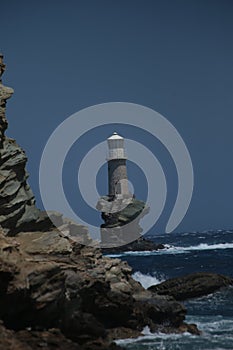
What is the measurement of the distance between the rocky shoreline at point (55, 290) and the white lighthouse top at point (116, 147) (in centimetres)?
3130

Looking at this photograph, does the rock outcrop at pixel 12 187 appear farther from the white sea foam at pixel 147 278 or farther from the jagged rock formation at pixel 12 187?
the white sea foam at pixel 147 278

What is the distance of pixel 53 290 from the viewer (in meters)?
10.7

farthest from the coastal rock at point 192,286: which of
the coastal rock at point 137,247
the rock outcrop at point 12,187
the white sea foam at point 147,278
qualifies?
the coastal rock at point 137,247

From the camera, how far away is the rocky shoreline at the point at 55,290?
33.9 ft

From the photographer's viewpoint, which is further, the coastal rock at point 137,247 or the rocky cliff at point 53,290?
the coastal rock at point 137,247

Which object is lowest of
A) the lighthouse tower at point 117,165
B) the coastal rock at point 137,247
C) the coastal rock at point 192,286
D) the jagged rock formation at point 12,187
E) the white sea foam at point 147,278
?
the white sea foam at point 147,278

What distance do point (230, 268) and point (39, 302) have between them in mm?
26422

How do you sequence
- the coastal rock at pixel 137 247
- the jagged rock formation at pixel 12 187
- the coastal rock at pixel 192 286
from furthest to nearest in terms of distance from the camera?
the coastal rock at pixel 137 247, the coastal rock at pixel 192 286, the jagged rock formation at pixel 12 187

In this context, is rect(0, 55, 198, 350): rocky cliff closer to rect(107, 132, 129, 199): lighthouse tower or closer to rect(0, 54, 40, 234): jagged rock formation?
rect(0, 54, 40, 234): jagged rock formation

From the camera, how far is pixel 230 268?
35344 mm

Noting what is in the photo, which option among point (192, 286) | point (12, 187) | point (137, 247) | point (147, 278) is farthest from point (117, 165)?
point (12, 187)

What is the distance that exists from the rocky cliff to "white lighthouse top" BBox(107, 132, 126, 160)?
31.4 metres

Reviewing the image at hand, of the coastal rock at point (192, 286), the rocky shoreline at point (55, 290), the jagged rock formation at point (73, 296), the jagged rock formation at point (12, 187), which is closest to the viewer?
the rocky shoreline at point (55, 290)

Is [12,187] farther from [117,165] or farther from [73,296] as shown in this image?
[117,165]
